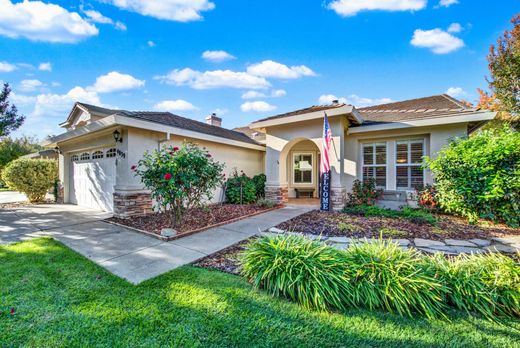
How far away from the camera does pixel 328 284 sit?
8.17ft

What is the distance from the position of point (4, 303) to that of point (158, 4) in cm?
774

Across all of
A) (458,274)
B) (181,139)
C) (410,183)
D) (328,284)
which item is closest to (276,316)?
(328,284)

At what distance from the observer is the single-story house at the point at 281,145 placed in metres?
6.61

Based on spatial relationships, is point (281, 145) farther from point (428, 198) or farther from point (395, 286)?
point (395, 286)

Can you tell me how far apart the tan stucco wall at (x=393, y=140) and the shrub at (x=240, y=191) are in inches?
161

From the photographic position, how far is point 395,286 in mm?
2396

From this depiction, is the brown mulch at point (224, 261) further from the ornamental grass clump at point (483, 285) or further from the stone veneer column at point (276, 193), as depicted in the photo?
the stone veneer column at point (276, 193)

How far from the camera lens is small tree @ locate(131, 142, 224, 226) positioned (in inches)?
207

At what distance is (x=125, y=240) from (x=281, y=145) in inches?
252

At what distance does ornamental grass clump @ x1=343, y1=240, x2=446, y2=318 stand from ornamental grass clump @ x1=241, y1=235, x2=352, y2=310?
155mm

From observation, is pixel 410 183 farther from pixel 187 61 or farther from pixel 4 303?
pixel 187 61

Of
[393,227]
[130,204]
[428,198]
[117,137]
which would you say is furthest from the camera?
[428,198]

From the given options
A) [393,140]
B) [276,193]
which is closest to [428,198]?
[393,140]

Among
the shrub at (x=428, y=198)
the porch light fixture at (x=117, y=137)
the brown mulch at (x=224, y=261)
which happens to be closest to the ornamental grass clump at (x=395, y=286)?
the brown mulch at (x=224, y=261)
